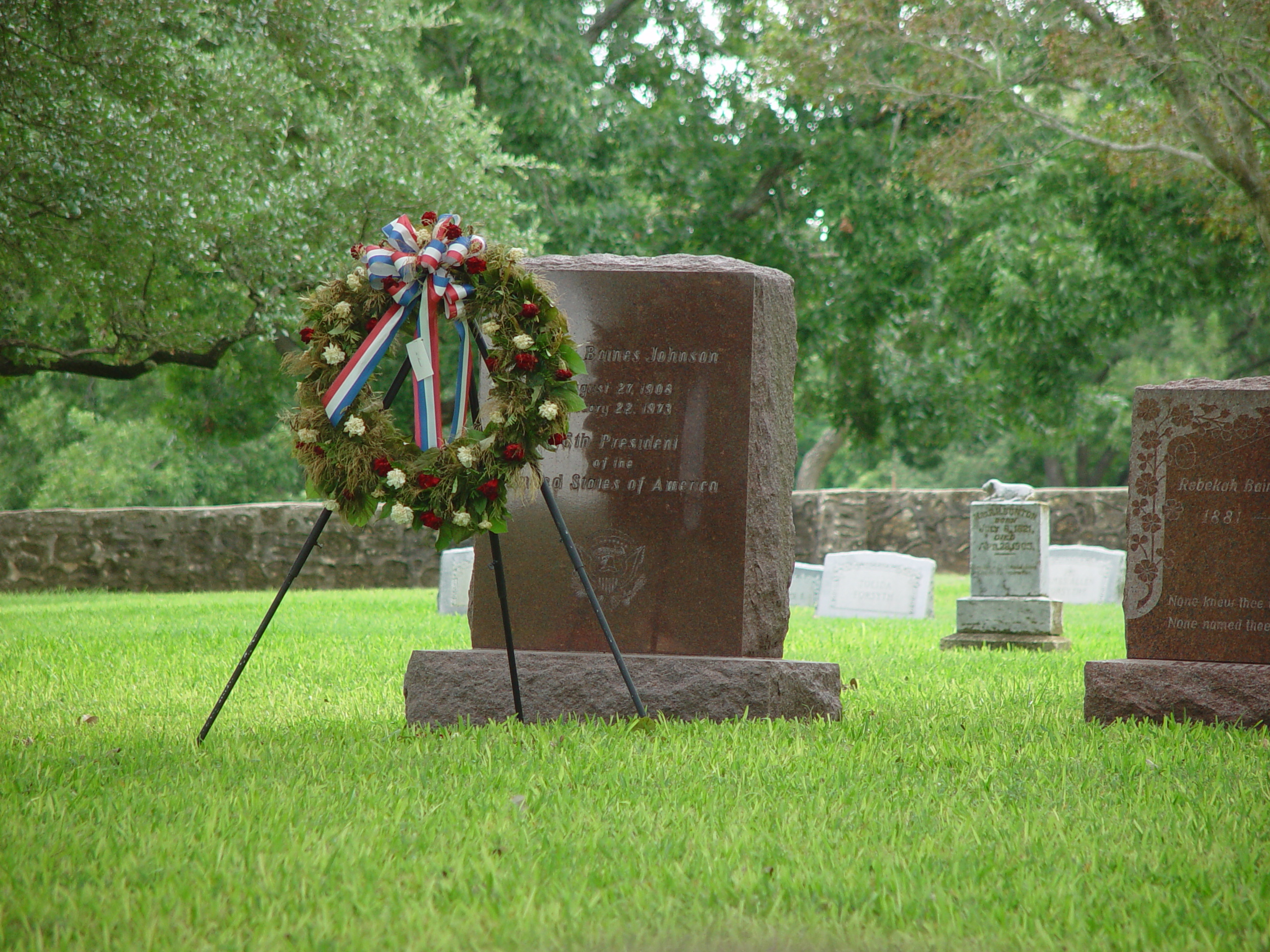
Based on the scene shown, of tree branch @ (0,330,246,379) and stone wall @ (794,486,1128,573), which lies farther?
stone wall @ (794,486,1128,573)

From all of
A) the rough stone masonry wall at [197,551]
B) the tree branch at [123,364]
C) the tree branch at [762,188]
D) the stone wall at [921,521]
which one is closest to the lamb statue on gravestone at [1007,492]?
the rough stone masonry wall at [197,551]

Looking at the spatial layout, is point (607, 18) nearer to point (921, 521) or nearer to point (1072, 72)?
point (1072, 72)

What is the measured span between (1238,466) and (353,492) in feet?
13.5

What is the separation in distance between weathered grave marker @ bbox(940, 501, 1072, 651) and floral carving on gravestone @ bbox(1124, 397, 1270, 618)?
4476mm

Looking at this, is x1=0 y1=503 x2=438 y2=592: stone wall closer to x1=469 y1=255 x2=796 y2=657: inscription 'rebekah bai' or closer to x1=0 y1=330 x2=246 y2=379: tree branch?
x1=0 y1=330 x2=246 y2=379: tree branch

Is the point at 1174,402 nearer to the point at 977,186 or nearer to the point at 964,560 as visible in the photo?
the point at 977,186

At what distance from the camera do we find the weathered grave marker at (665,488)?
5543 mm

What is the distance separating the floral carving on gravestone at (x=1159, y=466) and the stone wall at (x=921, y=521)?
15.6 meters

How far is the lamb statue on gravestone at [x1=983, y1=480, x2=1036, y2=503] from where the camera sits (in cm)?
1170

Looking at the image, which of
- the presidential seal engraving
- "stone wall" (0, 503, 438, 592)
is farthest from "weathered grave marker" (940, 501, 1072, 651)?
"stone wall" (0, 503, 438, 592)

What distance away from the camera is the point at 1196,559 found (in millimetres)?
5586

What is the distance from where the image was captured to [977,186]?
15.6 meters

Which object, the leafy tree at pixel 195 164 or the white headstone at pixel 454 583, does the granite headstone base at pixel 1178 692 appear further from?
the leafy tree at pixel 195 164

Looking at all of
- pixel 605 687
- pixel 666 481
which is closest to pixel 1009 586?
pixel 666 481
